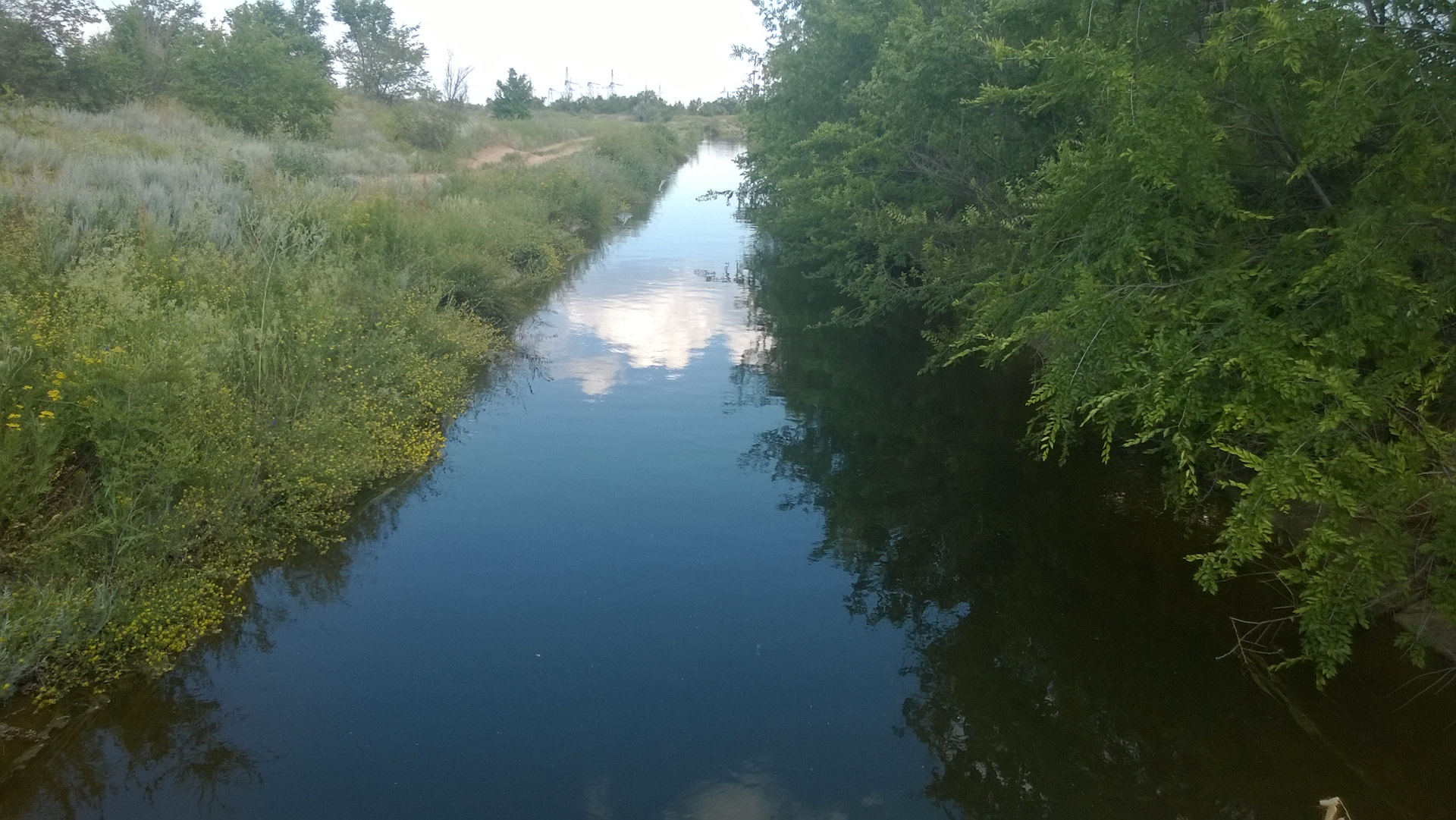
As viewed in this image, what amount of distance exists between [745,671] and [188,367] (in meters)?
4.76

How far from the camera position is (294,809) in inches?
207

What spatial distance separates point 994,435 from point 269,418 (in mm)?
7751

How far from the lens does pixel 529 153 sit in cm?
3794

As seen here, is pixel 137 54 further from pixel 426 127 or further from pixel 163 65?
pixel 426 127

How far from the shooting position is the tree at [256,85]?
25.0m

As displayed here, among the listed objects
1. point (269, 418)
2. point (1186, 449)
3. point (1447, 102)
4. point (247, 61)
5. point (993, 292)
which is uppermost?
point (247, 61)

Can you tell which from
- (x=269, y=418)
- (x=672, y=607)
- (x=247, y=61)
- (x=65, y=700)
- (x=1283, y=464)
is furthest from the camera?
(x=247, y=61)

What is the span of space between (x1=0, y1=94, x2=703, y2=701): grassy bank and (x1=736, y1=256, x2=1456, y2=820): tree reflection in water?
4.35 meters

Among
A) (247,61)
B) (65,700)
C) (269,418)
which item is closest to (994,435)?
(269,418)

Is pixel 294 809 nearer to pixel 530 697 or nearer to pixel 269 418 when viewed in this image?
pixel 530 697

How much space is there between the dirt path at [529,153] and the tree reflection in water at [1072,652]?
24.0m

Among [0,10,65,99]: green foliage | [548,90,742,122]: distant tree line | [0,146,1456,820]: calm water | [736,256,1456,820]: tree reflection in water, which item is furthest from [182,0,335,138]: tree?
[548,90,742,122]: distant tree line

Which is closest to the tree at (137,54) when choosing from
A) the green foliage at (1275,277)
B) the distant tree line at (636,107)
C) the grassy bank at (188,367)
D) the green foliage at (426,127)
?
the green foliage at (426,127)

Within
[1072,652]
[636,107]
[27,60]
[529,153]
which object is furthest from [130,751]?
[636,107]
